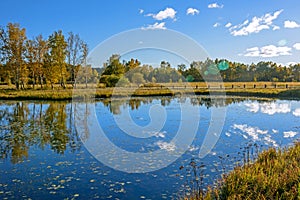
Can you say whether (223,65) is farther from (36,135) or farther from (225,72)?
(36,135)

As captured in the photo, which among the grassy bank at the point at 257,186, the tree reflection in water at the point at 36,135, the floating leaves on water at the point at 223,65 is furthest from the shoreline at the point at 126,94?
the floating leaves on water at the point at 223,65

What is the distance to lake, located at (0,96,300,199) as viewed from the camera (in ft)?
21.0

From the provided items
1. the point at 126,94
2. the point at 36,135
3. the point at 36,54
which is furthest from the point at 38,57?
the point at 36,135

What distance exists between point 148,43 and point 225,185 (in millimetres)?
8191

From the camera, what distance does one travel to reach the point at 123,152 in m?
9.63

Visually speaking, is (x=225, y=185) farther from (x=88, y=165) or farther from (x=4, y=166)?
(x=4, y=166)

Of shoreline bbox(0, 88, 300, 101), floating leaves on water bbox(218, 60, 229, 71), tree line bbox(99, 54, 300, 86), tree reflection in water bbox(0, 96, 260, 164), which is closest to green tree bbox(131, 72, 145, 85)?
tree reflection in water bbox(0, 96, 260, 164)

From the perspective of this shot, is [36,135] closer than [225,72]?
Yes

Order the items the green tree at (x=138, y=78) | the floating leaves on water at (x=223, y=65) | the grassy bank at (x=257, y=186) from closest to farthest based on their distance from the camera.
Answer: the grassy bank at (x=257, y=186) → the green tree at (x=138, y=78) → the floating leaves on water at (x=223, y=65)

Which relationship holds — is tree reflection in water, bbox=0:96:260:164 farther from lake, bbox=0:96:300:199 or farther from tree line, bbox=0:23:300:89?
tree line, bbox=0:23:300:89

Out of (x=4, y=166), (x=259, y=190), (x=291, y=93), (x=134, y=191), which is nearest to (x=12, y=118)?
(x=4, y=166)

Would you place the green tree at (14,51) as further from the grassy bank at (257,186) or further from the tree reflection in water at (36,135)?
the grassy bank at (257,186)

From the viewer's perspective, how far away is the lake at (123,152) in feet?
21.0

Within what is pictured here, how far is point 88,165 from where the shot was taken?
8.06 meters
